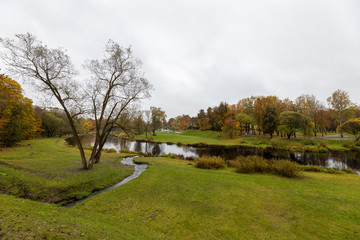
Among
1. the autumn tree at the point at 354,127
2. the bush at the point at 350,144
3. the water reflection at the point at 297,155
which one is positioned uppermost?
the autumn tree at the point at 354,127

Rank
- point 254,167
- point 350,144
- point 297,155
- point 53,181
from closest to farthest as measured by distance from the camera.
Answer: point 53,181 → point 254,167 → point 297,155 → point 350,144

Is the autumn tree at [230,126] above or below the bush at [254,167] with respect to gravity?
above

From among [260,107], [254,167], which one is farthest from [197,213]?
[260,107]

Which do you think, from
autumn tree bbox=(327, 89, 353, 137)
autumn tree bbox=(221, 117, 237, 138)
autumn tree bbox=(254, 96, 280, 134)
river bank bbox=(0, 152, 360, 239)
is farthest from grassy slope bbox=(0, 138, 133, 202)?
autumn tree bbox=(327, 89, 353, 137)

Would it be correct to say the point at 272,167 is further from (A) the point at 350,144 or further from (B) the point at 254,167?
(A) the point at 350,144

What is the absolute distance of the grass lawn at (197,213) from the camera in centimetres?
489

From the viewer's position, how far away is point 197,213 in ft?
24.7

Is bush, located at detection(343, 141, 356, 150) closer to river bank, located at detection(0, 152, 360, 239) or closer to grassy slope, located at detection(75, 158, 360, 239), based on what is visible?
grassy slope, located at detection(75, 158, 360, 239)

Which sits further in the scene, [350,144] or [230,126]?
[230,126]

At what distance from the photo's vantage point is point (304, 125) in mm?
43031

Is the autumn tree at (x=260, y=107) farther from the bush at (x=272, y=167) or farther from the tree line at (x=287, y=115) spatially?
the bush at (x=272, y=167)

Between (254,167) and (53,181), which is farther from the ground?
(53,181)

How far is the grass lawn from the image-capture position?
4895mm

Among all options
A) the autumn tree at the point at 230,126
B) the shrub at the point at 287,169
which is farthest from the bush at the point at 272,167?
the autumn tree at the point at 230,126
